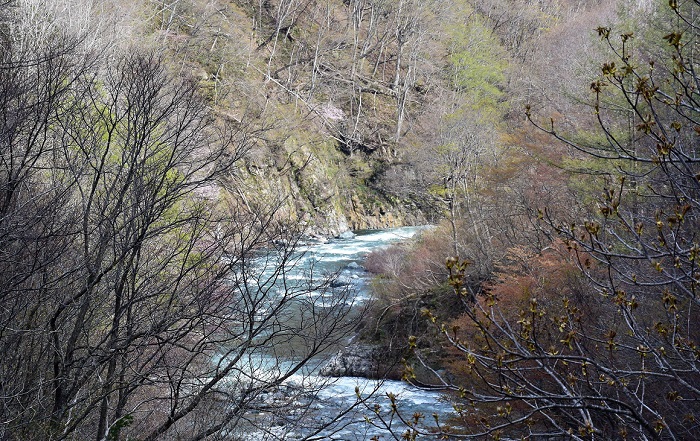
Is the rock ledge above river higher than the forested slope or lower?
lower

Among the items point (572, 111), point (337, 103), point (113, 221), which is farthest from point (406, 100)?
point (113, 221)

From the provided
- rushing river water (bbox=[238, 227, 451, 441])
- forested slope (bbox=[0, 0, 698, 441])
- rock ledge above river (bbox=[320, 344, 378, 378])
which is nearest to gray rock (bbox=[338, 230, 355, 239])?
rushing river water (bbox=[238, 227, 451, 441])

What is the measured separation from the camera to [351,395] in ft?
47.8

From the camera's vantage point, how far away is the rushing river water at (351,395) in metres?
6.46

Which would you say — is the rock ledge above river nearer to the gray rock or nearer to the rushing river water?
the rushing river water

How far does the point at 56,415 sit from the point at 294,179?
31.7 m

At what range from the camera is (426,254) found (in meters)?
22.8

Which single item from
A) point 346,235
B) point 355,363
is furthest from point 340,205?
point 355,363

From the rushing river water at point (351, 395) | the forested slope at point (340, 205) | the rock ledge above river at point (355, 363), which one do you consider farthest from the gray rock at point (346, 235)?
the rock ledge above river at point (355, 363)

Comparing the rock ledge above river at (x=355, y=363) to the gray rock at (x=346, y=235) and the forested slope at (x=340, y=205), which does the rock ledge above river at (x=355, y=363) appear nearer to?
the forested slope at (x=340, y=205)

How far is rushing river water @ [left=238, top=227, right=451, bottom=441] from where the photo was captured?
21.2 ft

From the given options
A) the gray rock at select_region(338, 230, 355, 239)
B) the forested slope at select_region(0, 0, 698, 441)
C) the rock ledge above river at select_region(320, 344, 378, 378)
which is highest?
the forested slope at select_region(0, 0, 698, 441)

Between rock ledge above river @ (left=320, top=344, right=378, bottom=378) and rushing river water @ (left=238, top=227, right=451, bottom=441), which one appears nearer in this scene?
rushing river water @ (left=238, top=227, right=451, bottom=441)

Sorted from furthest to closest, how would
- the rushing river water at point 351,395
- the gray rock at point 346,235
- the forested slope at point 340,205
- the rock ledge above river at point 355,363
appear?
the gray rock at point 346,235 < the rock ledge above river at point 355,363 < the rushing river water at point 351,395 < the forested slope at point 340,205
